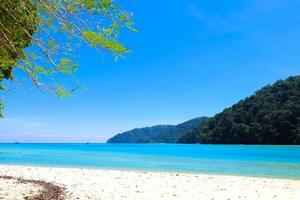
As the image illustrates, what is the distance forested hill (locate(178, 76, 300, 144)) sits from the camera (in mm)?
112000

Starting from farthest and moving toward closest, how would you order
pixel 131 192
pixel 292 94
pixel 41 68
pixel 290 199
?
pixel 292 94 < pixel 131 192 < pixel 290 199 < pixel 41 68

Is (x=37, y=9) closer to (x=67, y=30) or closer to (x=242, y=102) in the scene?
(x=67, y=30)

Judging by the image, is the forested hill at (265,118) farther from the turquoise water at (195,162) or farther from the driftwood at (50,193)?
the driftwood at (50,193)

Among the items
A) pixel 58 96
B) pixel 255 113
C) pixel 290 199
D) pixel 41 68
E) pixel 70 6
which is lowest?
pixel 290 199

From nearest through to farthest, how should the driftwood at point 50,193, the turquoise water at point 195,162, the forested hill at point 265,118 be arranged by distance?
the driftwood at point 50,193
the turquoise water at point 195,162
the forested hill at point 265,118

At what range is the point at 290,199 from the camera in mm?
15773

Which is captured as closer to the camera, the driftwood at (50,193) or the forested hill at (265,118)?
the driftwood at (50,193)

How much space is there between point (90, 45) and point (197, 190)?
12.1 m

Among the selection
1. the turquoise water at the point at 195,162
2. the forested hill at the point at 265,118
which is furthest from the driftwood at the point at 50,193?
the forested hill at the point at 265,118

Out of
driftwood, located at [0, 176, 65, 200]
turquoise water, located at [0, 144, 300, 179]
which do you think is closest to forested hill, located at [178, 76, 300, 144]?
turquoise water, located at [0, 144, 300, 179]

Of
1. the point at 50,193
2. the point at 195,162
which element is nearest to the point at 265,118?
the point at 195,162

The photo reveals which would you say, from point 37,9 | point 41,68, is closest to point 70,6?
point 37,9

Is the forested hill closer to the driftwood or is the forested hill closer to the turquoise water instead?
the turquoise water

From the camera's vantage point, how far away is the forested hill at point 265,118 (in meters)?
112
